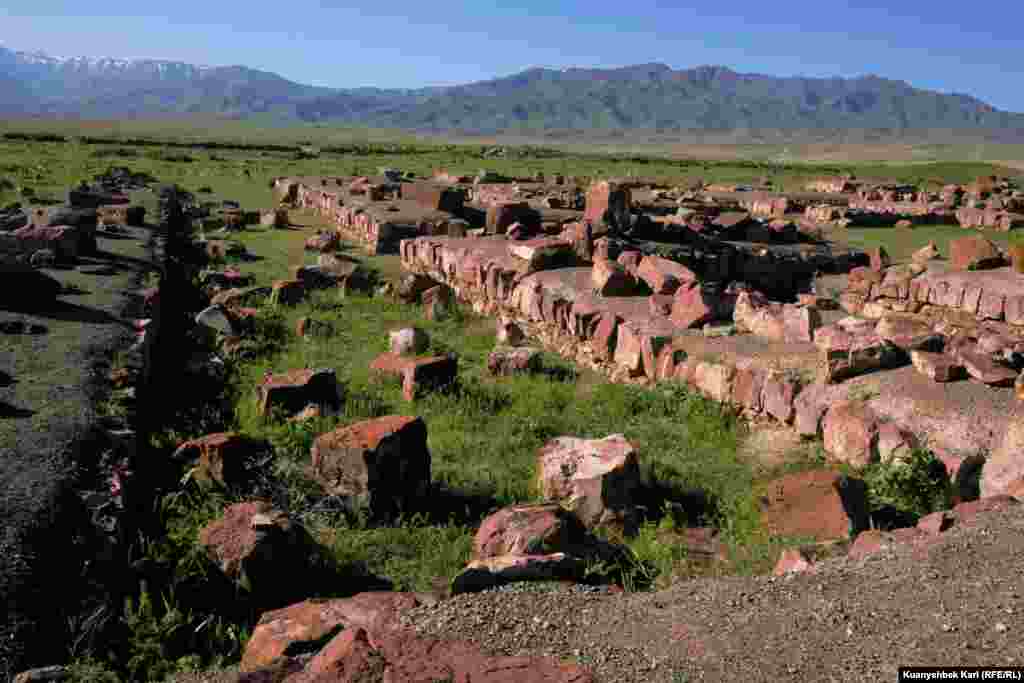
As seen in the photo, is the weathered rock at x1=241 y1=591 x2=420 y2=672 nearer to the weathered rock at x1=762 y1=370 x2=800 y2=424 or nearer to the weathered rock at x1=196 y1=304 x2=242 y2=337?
the weathered rock at x1=762 y1=370 x2=800 y2=424

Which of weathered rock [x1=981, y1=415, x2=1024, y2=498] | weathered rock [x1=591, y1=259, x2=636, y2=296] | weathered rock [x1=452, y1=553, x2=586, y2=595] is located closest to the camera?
weathered rock [x1=452, y1=553, x2=586, y2=595]

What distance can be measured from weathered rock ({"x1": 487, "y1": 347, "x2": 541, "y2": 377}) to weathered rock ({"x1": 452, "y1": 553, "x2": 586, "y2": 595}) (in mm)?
4917

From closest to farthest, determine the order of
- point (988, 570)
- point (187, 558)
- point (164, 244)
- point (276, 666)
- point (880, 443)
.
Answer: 1. point (276, 666)
2. point (988, 570)
3. point (187, 558)
4. point (880, 443)
5. point (164, 244)

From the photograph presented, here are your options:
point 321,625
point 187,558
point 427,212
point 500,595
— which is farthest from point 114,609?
point 427,212

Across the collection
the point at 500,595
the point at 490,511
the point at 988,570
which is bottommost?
the point at 490,511

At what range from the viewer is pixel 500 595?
14.6 ft

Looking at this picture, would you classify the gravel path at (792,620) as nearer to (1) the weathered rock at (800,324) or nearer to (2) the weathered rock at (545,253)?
(1) the weathered rock at (800,324)

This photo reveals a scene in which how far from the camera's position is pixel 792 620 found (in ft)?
13.1

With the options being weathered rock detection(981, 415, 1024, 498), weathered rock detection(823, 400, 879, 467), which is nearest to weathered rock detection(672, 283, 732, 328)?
weathered rock detection(823, 400, 879, 467)

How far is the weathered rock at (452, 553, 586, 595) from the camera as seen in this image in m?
4.67

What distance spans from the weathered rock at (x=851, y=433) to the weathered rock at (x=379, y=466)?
3302mm

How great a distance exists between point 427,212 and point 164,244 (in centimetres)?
555

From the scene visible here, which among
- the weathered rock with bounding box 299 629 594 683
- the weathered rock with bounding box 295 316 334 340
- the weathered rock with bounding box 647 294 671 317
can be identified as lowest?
the weathered rock with bounding box 295 316 334 340

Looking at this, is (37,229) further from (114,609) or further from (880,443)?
(880,443)
